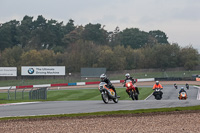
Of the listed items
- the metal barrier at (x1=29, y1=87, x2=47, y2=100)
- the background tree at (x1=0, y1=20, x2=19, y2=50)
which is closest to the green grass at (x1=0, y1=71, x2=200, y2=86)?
the metal barrier at (x1=29, y1=87, x2=47, y2=100)

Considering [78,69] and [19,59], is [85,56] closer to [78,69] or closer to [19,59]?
[78,69]

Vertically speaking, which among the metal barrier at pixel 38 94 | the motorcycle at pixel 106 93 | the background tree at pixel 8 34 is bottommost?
the metal barrier at pixel 38 94

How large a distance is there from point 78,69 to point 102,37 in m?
48.8

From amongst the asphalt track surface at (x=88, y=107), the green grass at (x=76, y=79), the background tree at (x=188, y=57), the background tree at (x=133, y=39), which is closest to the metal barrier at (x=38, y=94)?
the asphalt track surface at (x=88, y=107)

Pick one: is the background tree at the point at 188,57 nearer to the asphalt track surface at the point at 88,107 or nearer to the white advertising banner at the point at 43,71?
the white advertising banner at the point at 43,71

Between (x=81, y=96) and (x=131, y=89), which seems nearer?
(x=131, y=89)

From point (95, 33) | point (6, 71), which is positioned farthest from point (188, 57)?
point (6, 71)

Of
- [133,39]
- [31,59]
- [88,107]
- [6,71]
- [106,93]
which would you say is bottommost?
[88,107]

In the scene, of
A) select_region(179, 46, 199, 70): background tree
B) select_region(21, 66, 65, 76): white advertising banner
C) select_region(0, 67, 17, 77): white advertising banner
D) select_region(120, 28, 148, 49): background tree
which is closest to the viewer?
select_region(0, 67, 17, 77): white advertising banner

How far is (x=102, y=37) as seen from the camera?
14288 centimetres

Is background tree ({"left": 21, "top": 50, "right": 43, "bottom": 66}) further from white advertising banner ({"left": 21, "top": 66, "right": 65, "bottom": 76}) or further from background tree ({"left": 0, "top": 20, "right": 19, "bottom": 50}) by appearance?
background tree ({"left": 0, "top": 20, "right": 19, "bottom": 50})

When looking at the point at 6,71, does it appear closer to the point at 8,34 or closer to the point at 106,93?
the point at 8,34

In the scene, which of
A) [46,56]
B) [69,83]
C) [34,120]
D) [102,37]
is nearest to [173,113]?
[34,120]

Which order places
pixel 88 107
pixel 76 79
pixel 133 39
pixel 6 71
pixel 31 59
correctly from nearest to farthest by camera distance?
pixel 88 107
pixel 6 71
pixel 76 79
pixel 31 59
pixel 133 39
